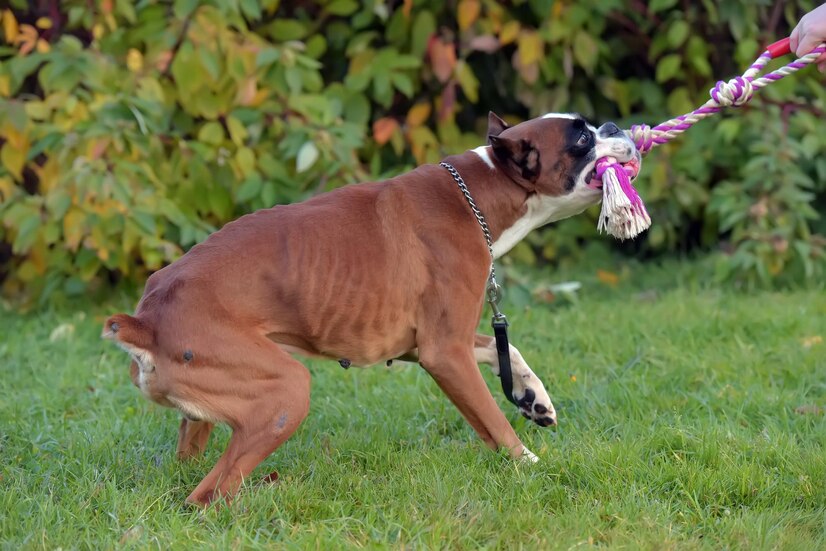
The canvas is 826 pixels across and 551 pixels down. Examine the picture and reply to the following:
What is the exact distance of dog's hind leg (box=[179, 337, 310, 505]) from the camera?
3.40 meters

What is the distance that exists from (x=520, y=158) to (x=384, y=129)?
269 centimetres

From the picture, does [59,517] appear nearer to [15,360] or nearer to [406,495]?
[406,495]

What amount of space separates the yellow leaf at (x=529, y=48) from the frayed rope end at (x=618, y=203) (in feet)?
8.82

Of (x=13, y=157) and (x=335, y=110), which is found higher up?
(x=335, y=110)

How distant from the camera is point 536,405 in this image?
4.00 m

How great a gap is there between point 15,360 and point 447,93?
3.03 meters

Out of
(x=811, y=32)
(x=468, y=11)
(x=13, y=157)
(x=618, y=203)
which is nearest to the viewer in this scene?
(x=618, y=203)

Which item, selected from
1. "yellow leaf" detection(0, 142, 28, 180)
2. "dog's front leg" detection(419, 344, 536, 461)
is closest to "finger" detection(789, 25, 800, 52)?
"dog's front leg" detection(419, 344, 536, 461)

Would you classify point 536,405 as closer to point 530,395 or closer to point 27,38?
point 530,395

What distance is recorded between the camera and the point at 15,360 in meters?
5.28

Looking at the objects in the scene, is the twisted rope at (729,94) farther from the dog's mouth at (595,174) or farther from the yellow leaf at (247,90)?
the yellow leaf at (247,90)

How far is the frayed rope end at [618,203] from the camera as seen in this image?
373 centimetres

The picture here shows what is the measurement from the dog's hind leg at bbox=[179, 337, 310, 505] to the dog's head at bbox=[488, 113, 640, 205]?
1.22 m

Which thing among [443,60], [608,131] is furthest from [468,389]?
[443,60]
